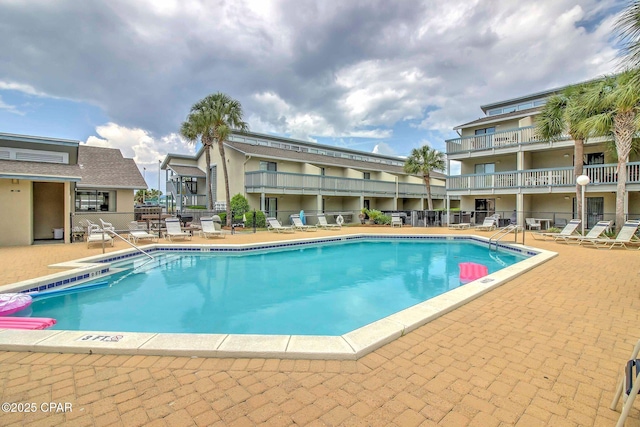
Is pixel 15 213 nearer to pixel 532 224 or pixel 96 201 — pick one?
pixel 96 201

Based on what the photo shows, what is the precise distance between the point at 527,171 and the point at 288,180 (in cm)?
1570

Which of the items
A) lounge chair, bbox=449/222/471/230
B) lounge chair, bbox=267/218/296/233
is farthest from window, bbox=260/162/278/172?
lounge chair, bbox=449/222/471/230

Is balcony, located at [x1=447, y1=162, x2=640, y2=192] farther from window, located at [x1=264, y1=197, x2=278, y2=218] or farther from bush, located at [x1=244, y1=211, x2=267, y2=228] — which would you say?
bush, located at [x1=244, y1=211, x2=267, y2=228]

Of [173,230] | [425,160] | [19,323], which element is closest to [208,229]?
[173,230]

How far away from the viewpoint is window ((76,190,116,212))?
18078mm

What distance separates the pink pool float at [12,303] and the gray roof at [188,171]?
21018 millimetres

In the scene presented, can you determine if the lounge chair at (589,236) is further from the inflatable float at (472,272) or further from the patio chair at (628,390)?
the patio chair at (628,390)

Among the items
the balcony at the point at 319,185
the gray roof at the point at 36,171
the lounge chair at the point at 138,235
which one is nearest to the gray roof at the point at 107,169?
the lounge chair at the point at 138,235

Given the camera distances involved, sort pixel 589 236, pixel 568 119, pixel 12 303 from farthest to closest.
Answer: pixel 568 119 < pixel 589 236 < pixel 12 303

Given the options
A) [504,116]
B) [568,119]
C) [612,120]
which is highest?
[504,116]

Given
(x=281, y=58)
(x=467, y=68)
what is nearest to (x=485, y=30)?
(x=467, y=68)

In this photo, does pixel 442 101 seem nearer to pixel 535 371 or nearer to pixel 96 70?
pixel 96 70

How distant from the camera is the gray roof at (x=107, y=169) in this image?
703 inches

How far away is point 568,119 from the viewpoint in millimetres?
14430
